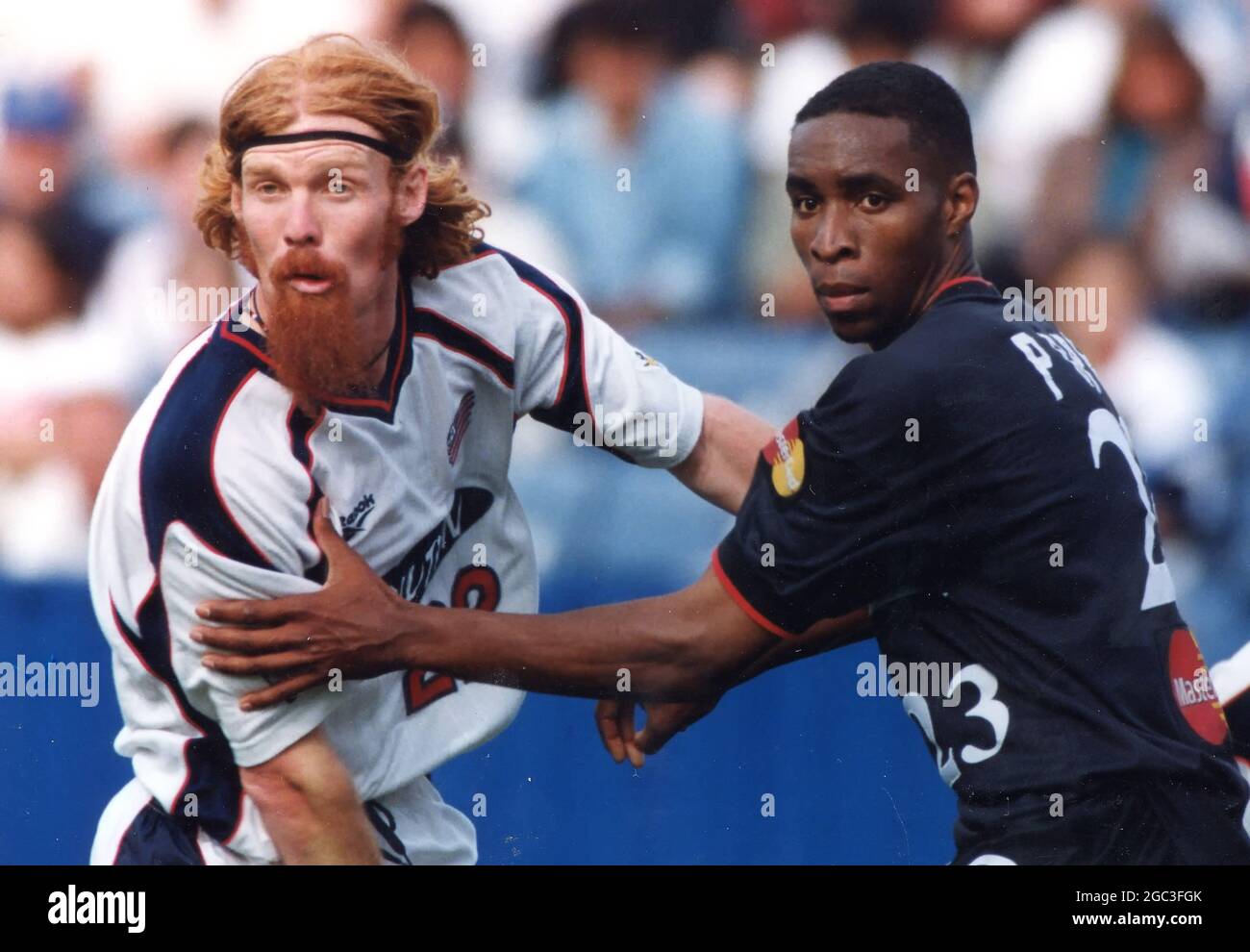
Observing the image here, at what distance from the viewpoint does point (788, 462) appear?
2635mm

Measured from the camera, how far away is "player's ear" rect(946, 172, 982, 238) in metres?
2.71

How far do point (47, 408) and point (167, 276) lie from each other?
38 centimetres

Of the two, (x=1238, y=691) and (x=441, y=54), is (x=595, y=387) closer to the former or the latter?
(x=441, y=54)

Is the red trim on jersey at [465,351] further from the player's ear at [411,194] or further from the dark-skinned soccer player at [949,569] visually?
the dark-skinned soccer player at [949,569]

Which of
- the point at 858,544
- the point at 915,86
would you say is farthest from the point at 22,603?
the point at 915,86

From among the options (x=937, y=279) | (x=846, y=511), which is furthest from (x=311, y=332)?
(x=937, y=279)

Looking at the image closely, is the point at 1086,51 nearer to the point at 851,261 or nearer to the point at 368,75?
the point at 851,261

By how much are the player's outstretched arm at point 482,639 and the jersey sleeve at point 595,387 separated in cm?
41

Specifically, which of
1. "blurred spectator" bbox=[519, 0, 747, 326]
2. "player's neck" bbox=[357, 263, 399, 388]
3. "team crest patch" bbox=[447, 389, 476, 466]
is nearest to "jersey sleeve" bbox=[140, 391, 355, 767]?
"player's neck" bbox=[357, 263, 399, 388]

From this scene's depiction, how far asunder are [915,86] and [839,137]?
201 millimetres

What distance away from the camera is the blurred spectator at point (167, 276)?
308 centimetres
